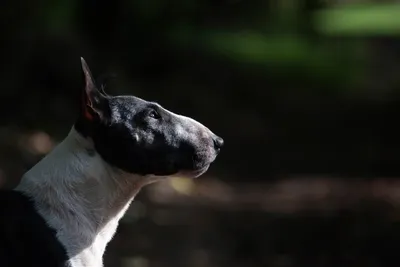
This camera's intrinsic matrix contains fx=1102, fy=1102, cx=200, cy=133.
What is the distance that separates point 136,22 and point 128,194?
675cm

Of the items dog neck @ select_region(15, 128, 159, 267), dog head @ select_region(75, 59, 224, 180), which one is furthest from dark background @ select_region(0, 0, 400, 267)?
dog head @ select_region(75, 59, 224, 180)

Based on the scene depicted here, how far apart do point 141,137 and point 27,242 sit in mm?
733

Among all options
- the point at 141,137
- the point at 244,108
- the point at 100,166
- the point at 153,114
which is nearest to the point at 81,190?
the point at 100,166

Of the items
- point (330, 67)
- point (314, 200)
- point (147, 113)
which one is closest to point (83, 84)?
point (147, 113)

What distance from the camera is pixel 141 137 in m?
5.28

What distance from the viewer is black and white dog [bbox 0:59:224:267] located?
17.1ft

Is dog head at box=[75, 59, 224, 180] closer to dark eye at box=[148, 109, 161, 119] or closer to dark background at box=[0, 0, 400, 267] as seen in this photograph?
dark eye at box=[148, 109, 161, 119]

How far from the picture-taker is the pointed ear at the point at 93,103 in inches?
203

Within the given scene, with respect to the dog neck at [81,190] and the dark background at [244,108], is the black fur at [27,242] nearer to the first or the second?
the dog neck at [81,190]

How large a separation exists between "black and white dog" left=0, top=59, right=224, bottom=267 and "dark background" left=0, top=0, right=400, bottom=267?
340 cm

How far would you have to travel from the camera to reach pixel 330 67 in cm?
Result: 1239

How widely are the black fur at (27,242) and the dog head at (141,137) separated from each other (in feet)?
1.51

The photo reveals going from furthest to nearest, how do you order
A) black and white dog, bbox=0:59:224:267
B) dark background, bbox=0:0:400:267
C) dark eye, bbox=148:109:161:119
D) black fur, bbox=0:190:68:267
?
dark background, bbox=0:0:400:267, dark eye, bbox=148:109:161:119, black and white dog, bbox=0:59:224:267, black fur, bbox=0:190:68:267

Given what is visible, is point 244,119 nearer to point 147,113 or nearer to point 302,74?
point 302,74
